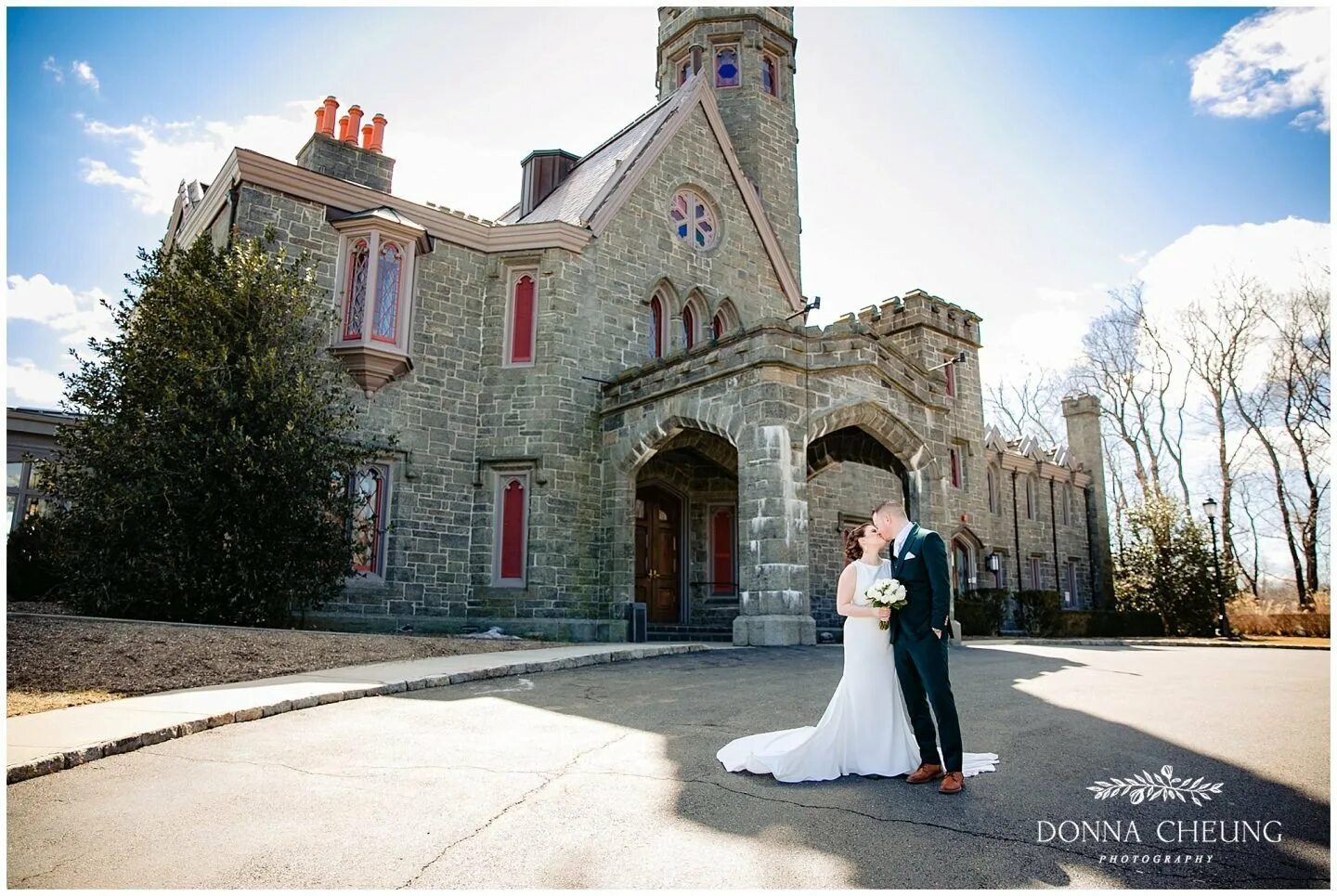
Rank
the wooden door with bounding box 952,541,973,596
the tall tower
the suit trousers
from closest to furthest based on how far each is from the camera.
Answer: the suit trousers → the tall tower → the wooden door with bounding box 952,541,973,596

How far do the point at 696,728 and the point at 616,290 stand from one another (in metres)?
13.1

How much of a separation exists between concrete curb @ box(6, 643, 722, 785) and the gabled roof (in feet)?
33.4

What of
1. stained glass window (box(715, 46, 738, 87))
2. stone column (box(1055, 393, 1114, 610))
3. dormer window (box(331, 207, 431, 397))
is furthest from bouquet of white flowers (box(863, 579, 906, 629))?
stone column (box(1055, 393, 1114, 610))

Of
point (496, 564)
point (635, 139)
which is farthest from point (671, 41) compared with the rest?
point (496, 564)

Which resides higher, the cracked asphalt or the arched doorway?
the arched doorway

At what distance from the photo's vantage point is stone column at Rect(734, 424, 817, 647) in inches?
504

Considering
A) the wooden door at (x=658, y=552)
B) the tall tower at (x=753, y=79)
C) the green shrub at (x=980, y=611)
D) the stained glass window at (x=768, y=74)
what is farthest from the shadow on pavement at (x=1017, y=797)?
the stained glass window at (x=768, y=74)

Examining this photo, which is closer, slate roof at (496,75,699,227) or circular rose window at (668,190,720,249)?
slate roof at (496,75,699,227)

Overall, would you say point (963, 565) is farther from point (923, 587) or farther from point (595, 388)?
point (923, 587)

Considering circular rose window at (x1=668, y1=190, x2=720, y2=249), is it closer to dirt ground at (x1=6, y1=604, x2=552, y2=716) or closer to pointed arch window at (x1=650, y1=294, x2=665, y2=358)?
pointed arch window at (x1=650, y1=294, x2=665, y2=358)

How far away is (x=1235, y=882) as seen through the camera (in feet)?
11.2

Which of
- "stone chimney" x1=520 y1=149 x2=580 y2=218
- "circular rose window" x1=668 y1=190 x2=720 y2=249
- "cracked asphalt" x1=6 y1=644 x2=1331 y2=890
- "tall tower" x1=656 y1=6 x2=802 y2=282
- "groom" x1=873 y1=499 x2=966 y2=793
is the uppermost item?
"tall tower" x1=656 y1=6 x2=802 y2=282

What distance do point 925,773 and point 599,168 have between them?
1760 centimetres

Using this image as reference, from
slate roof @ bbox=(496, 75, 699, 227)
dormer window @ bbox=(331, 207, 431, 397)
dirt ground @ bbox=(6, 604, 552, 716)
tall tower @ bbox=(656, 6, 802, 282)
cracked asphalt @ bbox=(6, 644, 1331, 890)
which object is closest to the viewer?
cracked asphalt @ bbox=(6, 644, 1331, 890)
